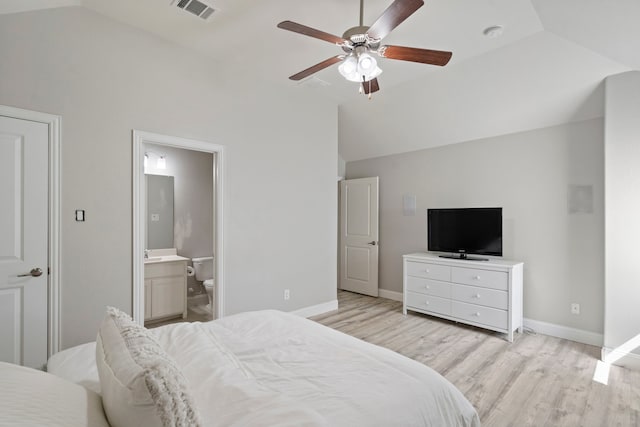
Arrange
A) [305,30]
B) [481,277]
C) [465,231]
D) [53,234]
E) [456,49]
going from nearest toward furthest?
[305,30] < [53,234] < [456,49] < [481,277] < [465,231]

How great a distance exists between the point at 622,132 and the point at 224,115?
3811 millimetres

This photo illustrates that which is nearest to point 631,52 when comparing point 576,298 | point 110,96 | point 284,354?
point 576,298

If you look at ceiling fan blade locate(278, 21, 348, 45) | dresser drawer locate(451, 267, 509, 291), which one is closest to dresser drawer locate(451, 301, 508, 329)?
dresser drawer locate(451, 267, 509, 291)

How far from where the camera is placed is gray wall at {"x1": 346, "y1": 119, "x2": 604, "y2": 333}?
335 cm

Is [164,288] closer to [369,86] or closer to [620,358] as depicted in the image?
[369,86]

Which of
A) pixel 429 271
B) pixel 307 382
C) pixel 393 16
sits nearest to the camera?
pixel 307 382

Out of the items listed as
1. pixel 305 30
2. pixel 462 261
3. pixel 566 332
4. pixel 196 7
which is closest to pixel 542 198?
pixel 462 261

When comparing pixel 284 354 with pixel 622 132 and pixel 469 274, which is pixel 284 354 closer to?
pixel 469 274

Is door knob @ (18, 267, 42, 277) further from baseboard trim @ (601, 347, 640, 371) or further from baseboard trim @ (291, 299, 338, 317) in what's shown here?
baseboard trim @ (601, 347, 640, 371)

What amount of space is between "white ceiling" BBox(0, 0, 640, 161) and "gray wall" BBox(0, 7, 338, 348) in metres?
0.18

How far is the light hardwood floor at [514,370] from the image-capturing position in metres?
2.17

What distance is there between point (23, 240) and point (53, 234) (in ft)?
0.55

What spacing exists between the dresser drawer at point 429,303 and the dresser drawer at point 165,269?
305 centimetres

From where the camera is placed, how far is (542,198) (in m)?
3.67
